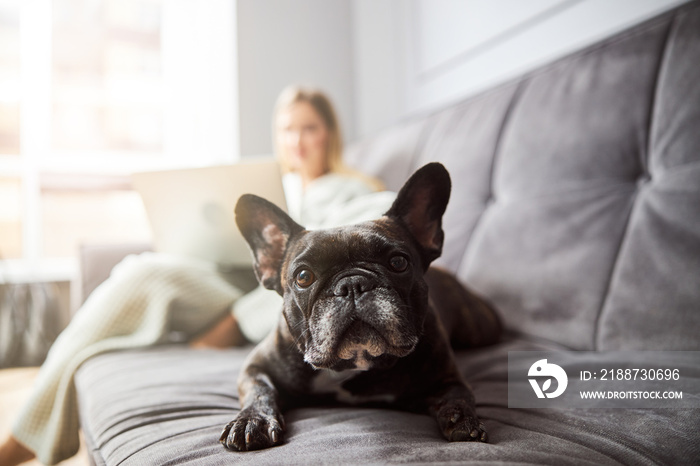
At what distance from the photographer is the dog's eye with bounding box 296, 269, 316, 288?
88 cm

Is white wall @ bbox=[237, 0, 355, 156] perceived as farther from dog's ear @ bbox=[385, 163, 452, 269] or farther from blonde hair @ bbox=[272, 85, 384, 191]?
dog's ear @ bbox=[385, 163, 452, 269]

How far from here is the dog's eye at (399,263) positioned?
0.87 m

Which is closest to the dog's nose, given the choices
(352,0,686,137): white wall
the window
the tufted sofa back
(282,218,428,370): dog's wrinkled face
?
(282,218,428,370): dog's wrinkled face

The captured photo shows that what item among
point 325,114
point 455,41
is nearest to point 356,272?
point 325,114

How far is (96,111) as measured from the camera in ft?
13.1

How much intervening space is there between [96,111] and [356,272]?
3915mm

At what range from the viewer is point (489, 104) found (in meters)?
1.85

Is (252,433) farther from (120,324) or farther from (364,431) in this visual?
(120,324)

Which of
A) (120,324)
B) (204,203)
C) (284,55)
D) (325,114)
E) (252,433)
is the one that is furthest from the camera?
(284,55)

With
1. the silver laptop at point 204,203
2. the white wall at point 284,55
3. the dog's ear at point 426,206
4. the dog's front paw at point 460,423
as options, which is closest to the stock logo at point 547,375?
the dog's front paw at point 460,423

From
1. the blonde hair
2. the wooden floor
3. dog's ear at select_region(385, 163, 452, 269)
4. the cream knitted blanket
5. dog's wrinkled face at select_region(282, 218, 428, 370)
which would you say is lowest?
the wooden floor

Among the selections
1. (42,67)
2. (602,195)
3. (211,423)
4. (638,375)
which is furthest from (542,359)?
(42,67)

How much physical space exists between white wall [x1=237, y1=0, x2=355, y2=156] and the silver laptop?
7.10 ft

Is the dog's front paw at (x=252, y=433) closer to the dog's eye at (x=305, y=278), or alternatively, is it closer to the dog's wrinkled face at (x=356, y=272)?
the dog's wrinkled face at (x=356, y=272)
